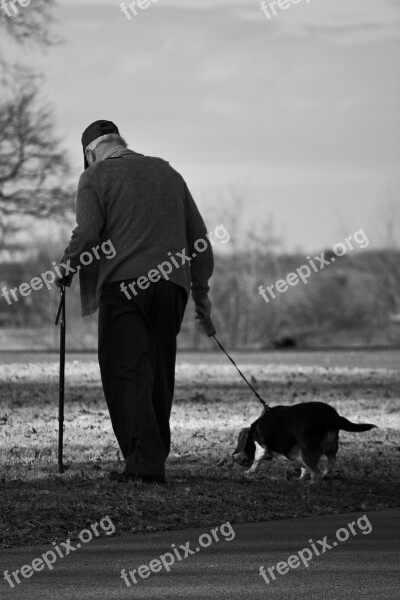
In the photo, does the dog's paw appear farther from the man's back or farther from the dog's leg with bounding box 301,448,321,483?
the man's back

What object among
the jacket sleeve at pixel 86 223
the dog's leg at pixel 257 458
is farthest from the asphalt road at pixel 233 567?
the jacket sleeve at pixel 86 223

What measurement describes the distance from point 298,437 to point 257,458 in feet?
1.60

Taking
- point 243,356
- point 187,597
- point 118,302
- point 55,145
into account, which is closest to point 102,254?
point 118,302

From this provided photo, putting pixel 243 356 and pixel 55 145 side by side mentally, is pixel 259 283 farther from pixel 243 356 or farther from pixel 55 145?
pixel 243 356

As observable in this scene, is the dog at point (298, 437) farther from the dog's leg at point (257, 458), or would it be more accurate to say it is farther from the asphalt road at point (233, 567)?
the asphalt road at point (233, 567)

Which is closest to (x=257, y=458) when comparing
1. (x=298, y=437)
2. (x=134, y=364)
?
(x=298, y=437)

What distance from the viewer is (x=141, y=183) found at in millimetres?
7148

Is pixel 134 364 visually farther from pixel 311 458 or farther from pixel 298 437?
pixel 311 458

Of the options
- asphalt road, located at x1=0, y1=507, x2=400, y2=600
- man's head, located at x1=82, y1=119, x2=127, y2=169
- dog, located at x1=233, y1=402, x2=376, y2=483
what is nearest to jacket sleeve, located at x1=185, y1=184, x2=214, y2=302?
man's head, located at x1=82, y1=119, x2=127, y2=169

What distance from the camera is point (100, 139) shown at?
740 cm

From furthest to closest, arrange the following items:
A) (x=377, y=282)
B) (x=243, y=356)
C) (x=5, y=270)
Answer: (x=377, y=282) → (x=5, y=270) → (x=243, y=356)

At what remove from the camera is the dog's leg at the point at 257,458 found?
8.00 m

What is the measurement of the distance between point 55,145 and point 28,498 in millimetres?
29226

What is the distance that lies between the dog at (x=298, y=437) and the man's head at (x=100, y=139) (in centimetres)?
214
